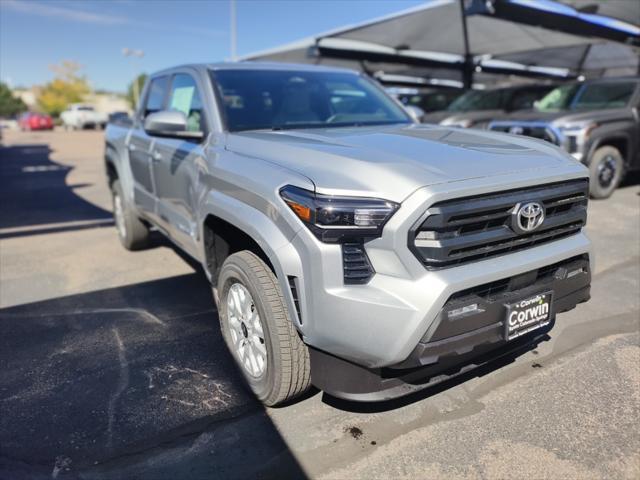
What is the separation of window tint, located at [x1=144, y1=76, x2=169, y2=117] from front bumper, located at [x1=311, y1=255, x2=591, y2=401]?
10.8 feet

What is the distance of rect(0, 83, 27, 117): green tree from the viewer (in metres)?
69.8

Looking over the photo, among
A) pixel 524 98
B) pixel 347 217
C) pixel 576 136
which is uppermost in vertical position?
pixel 524 98

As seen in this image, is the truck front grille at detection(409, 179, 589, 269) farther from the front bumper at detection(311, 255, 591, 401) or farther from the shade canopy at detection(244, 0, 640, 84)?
the shade canopy at detection(244, 0, 640, 84)

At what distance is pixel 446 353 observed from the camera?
7.05 feet

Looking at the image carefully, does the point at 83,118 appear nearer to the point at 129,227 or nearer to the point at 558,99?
the point at 558,99

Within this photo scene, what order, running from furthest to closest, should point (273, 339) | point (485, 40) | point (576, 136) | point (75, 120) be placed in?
point (75, 120), point (485, 40), point (576, 136), point (273, 339)

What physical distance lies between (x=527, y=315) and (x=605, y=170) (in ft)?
21.6

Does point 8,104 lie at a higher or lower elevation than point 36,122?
higher

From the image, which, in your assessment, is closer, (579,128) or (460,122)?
(579,128)

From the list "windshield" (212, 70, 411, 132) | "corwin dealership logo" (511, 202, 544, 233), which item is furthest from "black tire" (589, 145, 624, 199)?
"corwin dealership logo" (511, 202, 544, 233)

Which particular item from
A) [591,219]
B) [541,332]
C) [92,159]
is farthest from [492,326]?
[92,159]

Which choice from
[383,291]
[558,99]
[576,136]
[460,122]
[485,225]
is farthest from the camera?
[460,122]

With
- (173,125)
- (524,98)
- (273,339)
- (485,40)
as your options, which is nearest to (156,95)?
(173,125)

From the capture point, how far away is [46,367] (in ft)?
10.5
